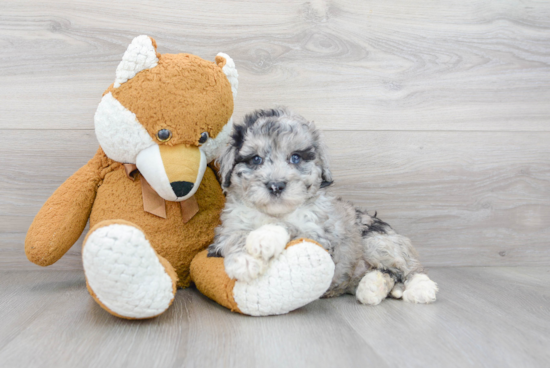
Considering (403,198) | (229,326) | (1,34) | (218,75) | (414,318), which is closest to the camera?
(229,326)

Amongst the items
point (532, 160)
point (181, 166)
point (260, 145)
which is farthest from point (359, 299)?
point (532, 160)

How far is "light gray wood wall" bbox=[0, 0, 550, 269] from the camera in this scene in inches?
82.5

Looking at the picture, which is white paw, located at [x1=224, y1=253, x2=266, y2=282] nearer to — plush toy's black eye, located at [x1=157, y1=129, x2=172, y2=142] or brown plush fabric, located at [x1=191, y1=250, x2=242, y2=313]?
brown plush fabric, located at [x1=191, y1=250, x2=242, y2=313]

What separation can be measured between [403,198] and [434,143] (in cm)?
34

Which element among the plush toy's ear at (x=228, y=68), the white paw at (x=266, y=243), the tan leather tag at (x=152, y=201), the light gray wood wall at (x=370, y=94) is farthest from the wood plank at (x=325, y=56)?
the white paw at (x=266, y=243)

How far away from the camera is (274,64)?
2.21 metres

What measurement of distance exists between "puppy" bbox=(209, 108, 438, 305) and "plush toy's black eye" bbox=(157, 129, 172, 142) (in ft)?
0.72

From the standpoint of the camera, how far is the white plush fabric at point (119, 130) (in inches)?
61.6

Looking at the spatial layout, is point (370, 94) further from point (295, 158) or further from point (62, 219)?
point (62, 219)

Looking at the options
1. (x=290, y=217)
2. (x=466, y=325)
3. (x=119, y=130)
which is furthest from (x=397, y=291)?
(x=119, y=130)

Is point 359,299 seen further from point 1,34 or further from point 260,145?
point 1,34

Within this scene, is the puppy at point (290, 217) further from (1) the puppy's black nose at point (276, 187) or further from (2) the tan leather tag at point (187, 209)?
(2) the tan leather tag at point (187, 209)

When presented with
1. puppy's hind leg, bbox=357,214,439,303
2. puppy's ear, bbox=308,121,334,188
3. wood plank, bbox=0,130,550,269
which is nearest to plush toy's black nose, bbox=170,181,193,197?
puppy's ear, bbox=308,121,334,188

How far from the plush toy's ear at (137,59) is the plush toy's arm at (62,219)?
442 millimetres
